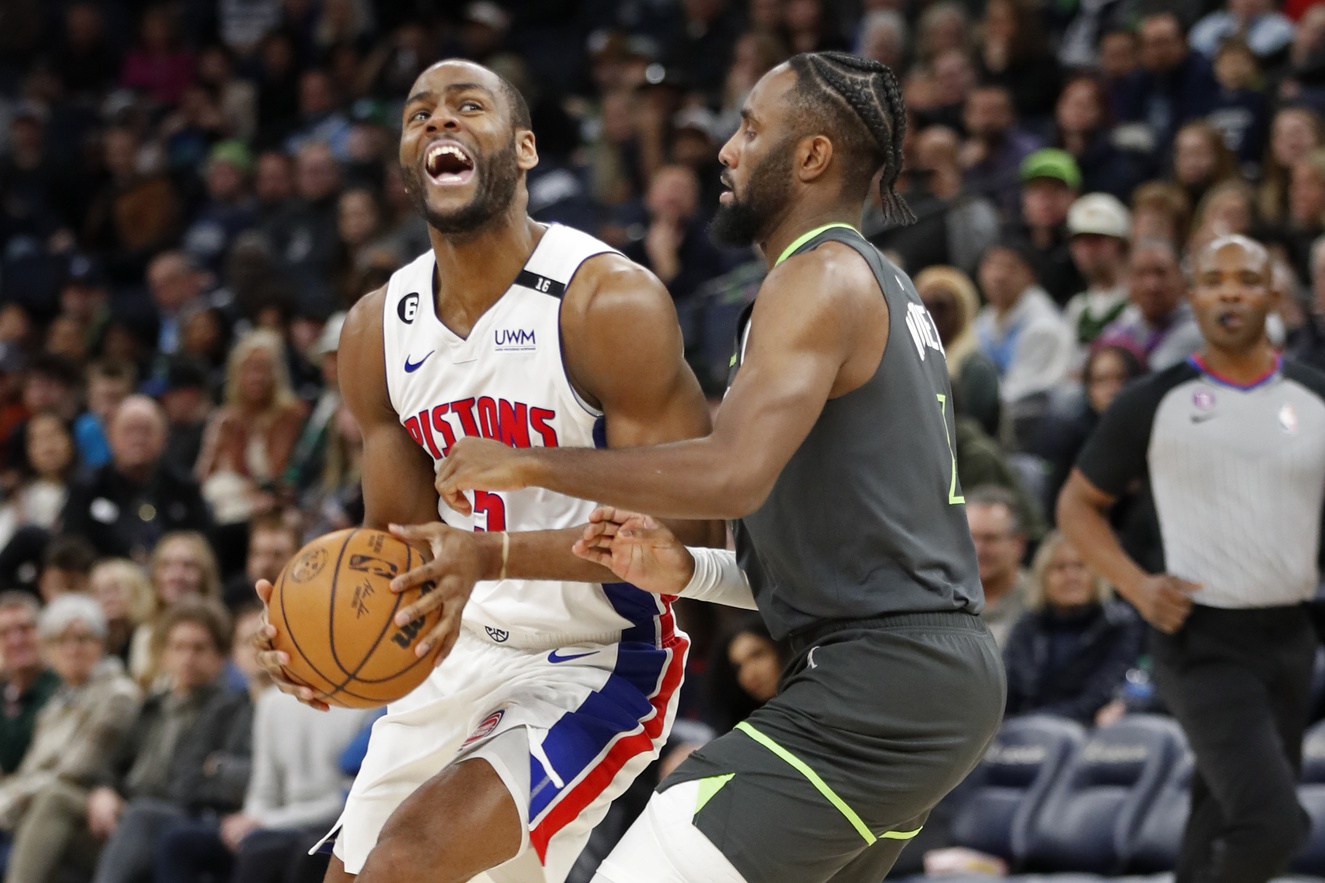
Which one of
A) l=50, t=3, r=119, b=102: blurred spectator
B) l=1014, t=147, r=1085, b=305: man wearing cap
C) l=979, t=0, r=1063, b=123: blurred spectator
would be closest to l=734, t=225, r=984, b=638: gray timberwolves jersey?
l=1014, t=147, r=1085, b=305: man wearing cap

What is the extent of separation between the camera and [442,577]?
142 inches

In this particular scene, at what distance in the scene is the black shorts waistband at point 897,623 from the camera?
346cm

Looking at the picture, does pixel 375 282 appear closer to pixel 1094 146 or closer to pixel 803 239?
pixel 1094 146

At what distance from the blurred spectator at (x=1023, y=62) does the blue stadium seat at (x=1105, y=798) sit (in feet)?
18.4

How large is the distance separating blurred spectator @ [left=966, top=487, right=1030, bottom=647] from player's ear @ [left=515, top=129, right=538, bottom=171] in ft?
11.6

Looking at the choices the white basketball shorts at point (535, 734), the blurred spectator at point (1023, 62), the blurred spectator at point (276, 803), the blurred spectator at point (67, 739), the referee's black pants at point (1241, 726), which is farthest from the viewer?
the blurred spectator at point (1023, 62)

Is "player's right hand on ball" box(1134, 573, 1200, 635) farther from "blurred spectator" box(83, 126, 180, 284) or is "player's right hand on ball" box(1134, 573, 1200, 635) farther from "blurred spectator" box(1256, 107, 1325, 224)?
"blurred spectator" box(83, 126, 180, 284)

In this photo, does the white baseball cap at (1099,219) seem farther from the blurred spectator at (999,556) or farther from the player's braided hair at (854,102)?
the player's braided hair at (854,102)

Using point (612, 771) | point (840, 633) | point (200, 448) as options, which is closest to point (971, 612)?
point (840, 633)

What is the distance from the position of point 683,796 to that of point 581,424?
1074 mm

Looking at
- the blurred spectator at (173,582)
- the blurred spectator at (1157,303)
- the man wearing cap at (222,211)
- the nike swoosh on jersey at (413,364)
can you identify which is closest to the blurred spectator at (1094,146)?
the blurred spectator at (1157,303)

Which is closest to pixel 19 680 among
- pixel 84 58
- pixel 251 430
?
pixel 251 430

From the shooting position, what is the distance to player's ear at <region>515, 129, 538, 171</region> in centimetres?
432

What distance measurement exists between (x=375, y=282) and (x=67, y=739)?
3012 mm
